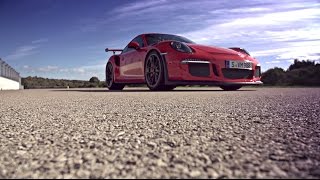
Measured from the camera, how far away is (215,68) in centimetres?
638

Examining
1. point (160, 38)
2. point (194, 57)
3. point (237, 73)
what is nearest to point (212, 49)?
point (194, 57)

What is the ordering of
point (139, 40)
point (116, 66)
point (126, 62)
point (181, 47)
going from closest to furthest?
point (181, 47) < point (139, 40) < point (126, 62) < point (116, 66)

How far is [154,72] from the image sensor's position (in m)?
6.88


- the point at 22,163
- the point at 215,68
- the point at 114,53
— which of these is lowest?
the point at 22,163

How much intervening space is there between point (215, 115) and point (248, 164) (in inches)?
57.3

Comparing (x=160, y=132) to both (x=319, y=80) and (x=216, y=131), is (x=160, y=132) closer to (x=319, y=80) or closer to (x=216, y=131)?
(x=216, y=131)

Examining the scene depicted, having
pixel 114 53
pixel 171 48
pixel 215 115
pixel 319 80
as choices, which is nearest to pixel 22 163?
pixel 215 115

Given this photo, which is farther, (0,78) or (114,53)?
(0,78)

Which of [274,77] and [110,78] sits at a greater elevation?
[274,77]

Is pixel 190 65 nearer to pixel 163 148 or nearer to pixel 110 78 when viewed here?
pixel 110 78

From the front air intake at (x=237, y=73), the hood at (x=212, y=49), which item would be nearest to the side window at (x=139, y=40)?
the hood at (x=212, y=49)

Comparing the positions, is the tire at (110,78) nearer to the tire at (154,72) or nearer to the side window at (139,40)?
the side window at (139,40)

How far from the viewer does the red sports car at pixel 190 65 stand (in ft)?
20.7

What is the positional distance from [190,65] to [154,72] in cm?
87
